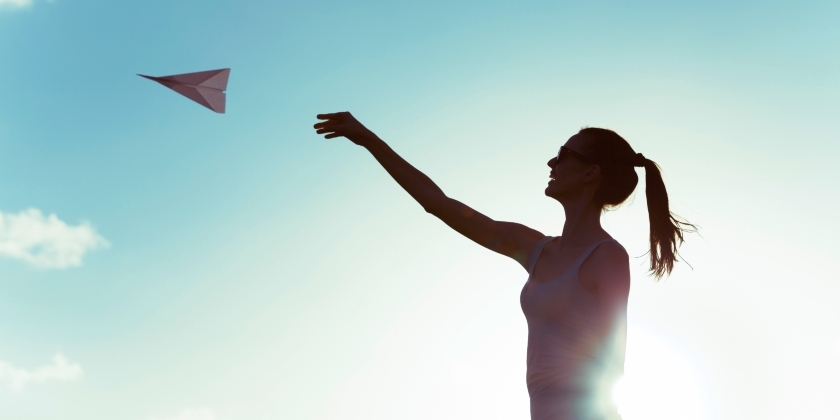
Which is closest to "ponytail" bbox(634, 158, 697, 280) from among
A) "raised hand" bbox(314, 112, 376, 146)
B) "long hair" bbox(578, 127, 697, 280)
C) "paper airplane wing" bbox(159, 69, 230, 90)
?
"long hair" bbox(578, 127, 697, 280)

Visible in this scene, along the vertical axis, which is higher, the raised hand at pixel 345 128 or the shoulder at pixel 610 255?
the raised hand at pixel 345 128

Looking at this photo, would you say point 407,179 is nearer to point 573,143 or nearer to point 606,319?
point 573,143

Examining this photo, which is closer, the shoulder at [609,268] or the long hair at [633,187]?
the shoulder at [609,268]

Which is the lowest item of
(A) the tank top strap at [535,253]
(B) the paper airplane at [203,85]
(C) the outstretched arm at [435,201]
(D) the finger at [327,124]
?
(A) the tank top strap at [535,253]

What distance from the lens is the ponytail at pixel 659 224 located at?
4.79 meters

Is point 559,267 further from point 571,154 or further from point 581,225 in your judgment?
point 571,154

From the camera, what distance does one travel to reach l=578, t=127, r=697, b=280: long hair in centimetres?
473

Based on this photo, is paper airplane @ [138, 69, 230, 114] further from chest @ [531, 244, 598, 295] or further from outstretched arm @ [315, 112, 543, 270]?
chest @ [531, 244, 598, 295]

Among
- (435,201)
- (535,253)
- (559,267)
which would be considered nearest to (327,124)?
(435,201)

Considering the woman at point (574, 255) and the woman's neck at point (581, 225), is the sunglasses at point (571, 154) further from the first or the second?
the woman's neck at point (581, 225)

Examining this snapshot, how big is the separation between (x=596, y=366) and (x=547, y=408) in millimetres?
353

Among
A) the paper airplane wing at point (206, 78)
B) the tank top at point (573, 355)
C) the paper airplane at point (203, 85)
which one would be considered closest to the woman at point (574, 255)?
the tank top at point (573, 355)

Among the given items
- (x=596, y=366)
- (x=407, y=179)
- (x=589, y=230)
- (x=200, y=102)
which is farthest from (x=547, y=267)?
(x=200, y=102)

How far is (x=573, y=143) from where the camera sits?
4.77 meters
